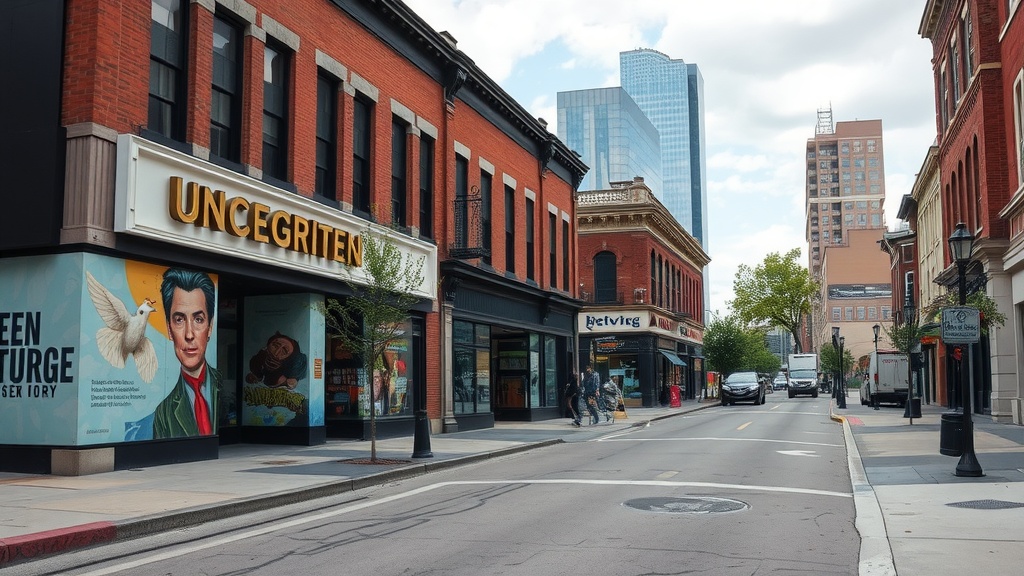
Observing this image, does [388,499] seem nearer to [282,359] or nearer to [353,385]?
[282,359]

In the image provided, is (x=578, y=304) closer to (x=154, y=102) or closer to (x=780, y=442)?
(x=780, y=442)

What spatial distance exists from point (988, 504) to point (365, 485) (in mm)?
8146

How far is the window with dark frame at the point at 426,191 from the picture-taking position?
23.9m

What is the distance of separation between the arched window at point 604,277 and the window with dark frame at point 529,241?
60.1 ft

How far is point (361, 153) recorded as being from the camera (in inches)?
822

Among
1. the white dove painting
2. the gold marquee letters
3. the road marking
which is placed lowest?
the road marking

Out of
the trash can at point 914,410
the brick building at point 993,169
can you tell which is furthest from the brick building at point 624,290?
the brick building at point 993,169

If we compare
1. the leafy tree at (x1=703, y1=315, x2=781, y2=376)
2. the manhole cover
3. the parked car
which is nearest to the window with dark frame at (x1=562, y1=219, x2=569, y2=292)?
the parked car

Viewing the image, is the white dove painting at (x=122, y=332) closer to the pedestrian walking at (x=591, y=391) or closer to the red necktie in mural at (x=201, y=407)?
the red necktie in mural at (x=201, y=407)

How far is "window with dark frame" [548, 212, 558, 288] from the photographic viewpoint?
3375 centimetres

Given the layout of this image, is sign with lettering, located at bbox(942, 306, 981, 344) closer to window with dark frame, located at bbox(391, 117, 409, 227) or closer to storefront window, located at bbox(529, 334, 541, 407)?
window with dark frame, located at bbox(391, 117, 409, 227)

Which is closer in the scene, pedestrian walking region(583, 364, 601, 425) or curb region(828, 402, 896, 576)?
curb region(828, 402, 896, 576)

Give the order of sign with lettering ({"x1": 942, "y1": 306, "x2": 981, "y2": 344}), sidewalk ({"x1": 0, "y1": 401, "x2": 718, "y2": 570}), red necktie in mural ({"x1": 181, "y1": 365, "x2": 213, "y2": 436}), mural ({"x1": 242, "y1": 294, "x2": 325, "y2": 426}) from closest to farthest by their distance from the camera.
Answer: sidewalk ({"x1": 0, "y1": 401, "x2": 718, "y2": 570}), sign with lettering ({"x1": 942, "y1": 306, "x2": 981, "y2": 344}), red necktie in mural ({"x1": 181, "y1": 365, "x2": 213, "y2": 436}), mural ({"x1": 242, "y1": 294, "x2": 325, "y2": 426})

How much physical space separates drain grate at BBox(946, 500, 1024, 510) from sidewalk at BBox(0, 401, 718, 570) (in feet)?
25.7
